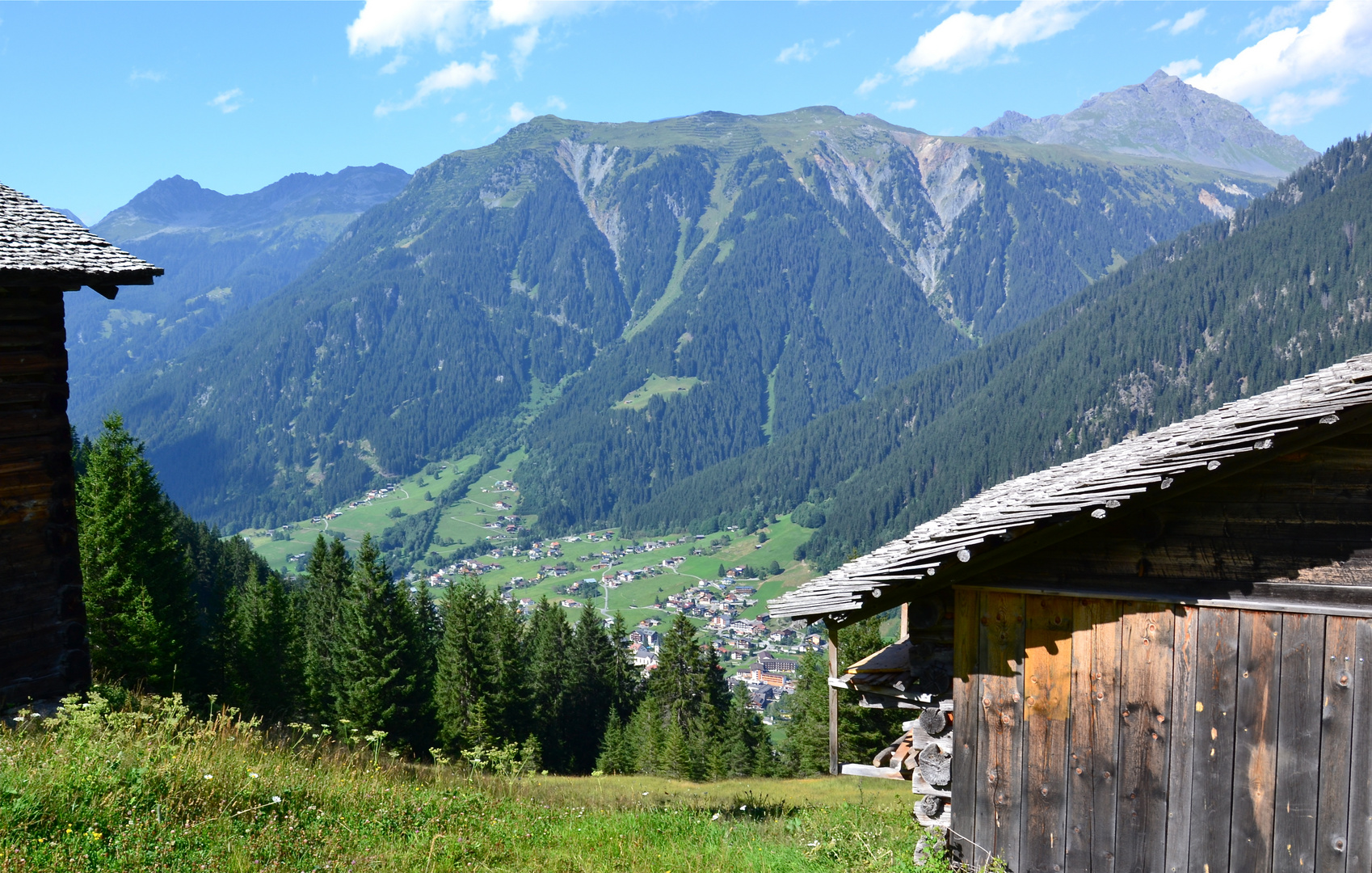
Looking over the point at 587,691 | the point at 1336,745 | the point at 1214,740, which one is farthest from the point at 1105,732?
the point at 587,691

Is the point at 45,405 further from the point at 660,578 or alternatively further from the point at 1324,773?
the point at 660,578

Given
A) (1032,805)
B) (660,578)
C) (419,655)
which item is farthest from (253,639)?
(660,578)

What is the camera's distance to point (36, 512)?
39.3ft

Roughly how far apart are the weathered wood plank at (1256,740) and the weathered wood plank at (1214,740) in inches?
2.1

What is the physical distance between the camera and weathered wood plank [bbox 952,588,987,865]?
7918 mm

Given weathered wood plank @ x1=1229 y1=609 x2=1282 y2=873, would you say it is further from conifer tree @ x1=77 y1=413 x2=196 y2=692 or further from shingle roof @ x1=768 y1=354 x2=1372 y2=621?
conifer tree @ x1=77 y1=413 x2=196 y2=692

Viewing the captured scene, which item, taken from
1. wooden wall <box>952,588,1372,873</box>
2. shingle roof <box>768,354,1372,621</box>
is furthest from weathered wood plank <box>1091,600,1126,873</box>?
shingle roof <box>768,354,1372,621</box>

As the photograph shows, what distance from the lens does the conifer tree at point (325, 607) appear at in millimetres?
45312

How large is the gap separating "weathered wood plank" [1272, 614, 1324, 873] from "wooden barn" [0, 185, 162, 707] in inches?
536

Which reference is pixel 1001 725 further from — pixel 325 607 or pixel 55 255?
pixel 325 607

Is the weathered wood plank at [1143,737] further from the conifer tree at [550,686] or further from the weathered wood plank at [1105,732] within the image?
the conifer tree at [550,686]

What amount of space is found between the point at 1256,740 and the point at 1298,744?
303 millimetres

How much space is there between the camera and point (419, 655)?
43531 mm

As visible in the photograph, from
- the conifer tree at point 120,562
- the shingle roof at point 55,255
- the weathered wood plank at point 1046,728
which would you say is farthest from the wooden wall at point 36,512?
the conifer tree at point 120,562
